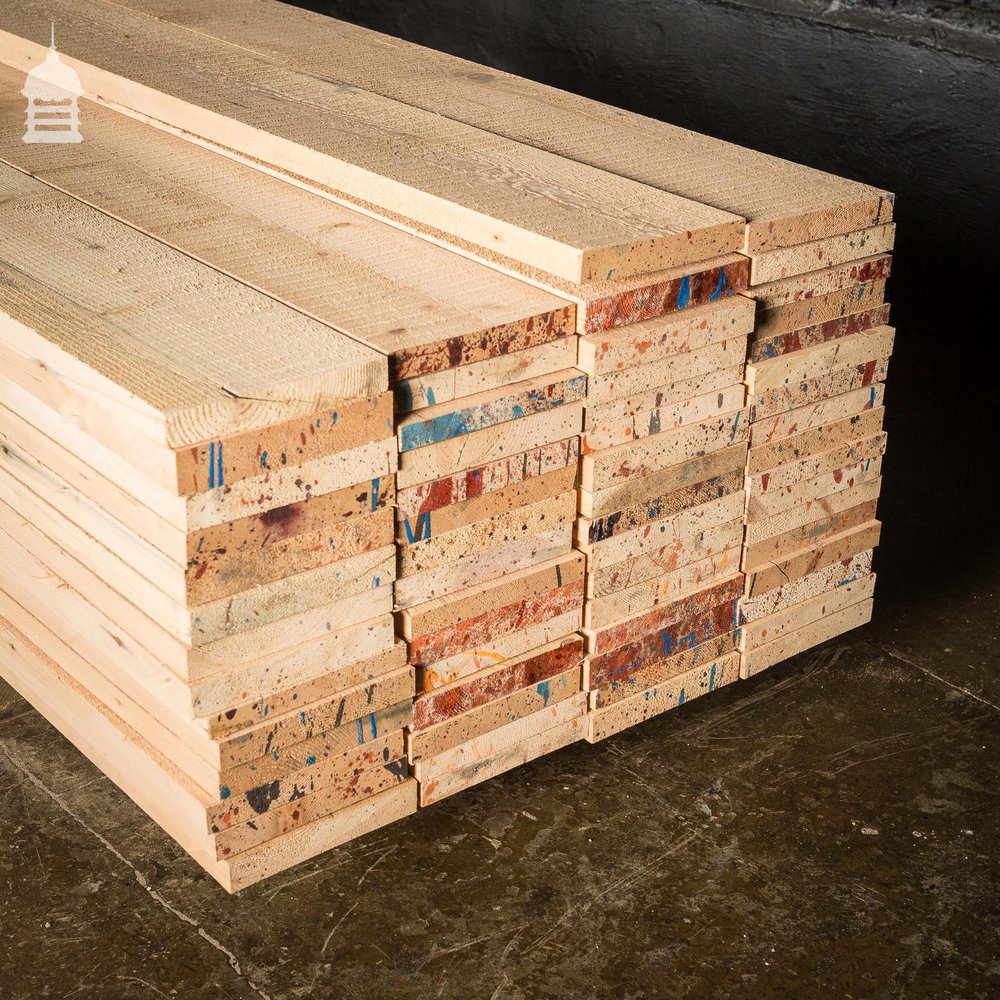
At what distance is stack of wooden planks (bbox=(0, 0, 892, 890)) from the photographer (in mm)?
2615

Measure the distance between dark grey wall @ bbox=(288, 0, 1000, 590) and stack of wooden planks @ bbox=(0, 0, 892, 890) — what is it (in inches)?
48.4

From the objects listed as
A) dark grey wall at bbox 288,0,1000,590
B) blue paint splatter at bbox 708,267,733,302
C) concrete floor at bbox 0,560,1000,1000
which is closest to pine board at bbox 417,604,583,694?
concrete floor at bbox 0,560,1000,1000

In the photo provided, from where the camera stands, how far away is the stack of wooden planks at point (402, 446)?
2615 millimetres

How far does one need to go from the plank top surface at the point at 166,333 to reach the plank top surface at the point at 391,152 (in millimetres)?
499

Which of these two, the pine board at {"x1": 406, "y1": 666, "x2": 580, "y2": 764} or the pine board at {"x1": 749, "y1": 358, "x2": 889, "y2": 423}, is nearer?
the pine board at {"x1": 406, "y1": 666, "x2": 580, "y2": 764}

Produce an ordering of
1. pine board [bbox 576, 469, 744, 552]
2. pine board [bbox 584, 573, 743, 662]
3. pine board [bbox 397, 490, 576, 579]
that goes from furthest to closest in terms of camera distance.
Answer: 1. pine board [bbox 584, 573, 743, 662]
2. pine board [bbox 576, 469, 744, 552]
3. pine board [bbox 397, 490, 576, 579]

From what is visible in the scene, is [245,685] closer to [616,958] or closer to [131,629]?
[131,629]

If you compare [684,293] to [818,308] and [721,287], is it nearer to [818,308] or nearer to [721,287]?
[721,287]

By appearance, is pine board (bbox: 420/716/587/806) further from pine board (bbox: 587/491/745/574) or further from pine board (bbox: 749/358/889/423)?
pine board (bbox: 749/358/889/423)

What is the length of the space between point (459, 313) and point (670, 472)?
0.63 meters

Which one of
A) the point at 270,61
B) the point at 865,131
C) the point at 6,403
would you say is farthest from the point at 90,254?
the point at 865,131

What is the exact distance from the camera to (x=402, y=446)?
108 inches

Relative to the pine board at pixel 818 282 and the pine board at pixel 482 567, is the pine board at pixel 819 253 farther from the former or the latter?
the pine board at pixel 482 567

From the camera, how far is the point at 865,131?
5.58 metres
